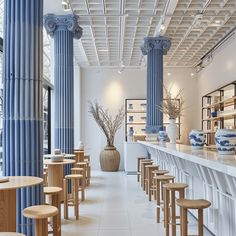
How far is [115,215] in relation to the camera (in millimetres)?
5594

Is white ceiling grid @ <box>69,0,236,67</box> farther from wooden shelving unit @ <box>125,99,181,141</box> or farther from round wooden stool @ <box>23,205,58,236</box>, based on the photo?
round wooden stool @ <box>23,205,58,236</box>

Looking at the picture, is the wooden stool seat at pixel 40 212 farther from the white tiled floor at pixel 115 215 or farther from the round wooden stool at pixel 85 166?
the round wooden stool at pixel 85 166

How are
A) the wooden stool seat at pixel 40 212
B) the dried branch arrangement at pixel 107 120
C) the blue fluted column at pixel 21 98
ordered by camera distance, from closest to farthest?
the wooden stool seat at pixel 40 212
the blue fluted column at pixel 21 98
the dried branch arrangement at pixel 107 120

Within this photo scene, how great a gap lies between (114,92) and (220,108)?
4.41m

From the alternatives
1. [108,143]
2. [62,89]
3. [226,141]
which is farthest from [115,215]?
[108,143]

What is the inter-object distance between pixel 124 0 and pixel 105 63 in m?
5.91

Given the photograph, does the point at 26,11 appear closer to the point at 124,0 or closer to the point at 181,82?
the point at 124,0

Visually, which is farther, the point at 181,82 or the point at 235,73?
the point at 181,82

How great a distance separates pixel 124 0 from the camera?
7.16 meters

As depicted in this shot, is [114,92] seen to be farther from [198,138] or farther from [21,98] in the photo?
[21,98]

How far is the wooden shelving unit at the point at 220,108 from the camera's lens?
915 cm

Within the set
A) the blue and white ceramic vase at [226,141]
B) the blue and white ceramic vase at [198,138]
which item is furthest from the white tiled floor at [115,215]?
the blue and white ceramic vase at [226,141]

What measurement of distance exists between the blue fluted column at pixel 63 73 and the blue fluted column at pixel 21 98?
375cm

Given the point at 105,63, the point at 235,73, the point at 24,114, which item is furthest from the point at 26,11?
the point at 105,63
